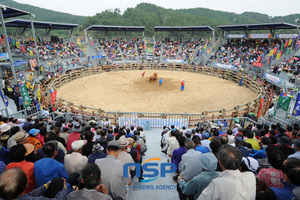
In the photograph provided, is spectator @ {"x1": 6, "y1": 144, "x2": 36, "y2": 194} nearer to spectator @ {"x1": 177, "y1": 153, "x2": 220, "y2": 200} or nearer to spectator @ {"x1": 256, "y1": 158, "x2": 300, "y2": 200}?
spectator @ {"x1": 177, "y1": 153, "x2": 220, "y2": 200}

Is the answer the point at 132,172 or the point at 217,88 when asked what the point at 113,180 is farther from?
the point at 217,88

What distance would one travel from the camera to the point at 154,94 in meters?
20.4

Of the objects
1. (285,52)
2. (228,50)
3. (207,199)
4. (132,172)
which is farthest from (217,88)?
(207,199)

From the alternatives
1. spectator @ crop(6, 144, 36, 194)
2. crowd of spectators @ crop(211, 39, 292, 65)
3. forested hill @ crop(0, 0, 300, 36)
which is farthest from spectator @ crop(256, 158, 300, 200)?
forested hill @ crop(0, 0, 300, 36)

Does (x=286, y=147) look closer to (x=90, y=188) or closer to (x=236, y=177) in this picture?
(x=236, y=177)

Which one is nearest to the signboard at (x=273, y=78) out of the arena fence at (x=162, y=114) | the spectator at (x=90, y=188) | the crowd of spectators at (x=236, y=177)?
the arena fence at (x=162, y=114)

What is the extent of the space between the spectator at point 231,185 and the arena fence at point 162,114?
8.79m

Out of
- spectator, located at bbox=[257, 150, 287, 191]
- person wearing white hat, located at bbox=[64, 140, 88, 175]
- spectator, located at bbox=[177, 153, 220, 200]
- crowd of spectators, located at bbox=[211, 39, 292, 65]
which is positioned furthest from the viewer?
crowd of spectators, located at bbox=[211, 39, 292, 65]

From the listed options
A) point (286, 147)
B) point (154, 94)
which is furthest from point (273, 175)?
point (154, 94)

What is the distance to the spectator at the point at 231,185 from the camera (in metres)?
2.35

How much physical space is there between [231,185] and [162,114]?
34.1 ft

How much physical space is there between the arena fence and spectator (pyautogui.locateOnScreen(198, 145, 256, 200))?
28.8 ft

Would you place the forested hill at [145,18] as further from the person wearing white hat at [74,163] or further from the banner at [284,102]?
the person wearing white hat at [74,163]

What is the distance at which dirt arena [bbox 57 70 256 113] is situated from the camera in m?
17.0
